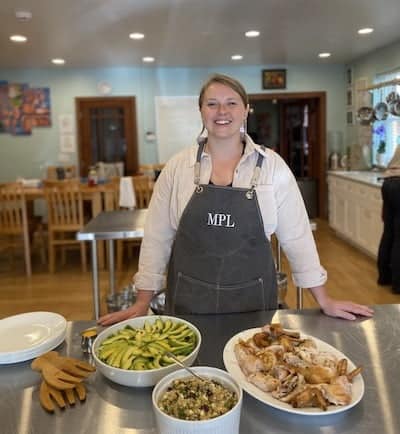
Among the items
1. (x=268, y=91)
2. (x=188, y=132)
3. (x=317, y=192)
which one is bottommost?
(x=317, y=192)

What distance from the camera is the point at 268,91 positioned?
7371 mm

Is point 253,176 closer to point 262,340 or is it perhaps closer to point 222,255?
point 222,255

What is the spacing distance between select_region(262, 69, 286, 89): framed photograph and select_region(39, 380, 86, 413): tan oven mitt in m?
6.87

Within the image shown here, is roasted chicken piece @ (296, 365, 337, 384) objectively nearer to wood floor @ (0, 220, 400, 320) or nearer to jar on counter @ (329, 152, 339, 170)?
wood floor @ (0, 220, 400, 320)

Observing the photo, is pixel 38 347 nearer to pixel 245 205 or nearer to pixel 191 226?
pixel 191 226

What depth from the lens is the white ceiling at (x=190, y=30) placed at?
397 centimetres

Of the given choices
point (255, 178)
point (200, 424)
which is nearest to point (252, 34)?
point (255, 178)

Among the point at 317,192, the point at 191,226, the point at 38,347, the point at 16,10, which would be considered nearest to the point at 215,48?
the point at 16,10

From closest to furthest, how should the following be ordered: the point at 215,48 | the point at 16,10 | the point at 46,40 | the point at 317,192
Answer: the point at 16,10 → the point at 46,40 → the point at 215,48 → the point at 317,192

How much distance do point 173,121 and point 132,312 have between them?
20.3ft

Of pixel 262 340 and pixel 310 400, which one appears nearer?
pixel 310 400

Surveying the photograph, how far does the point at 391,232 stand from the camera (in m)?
4.11

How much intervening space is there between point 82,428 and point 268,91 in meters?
7.02

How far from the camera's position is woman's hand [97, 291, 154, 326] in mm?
1310
